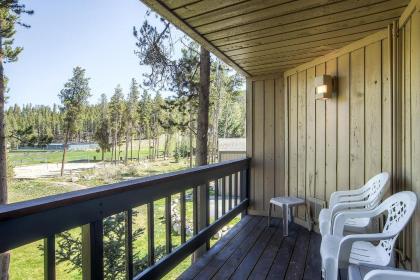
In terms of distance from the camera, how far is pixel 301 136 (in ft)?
12.9

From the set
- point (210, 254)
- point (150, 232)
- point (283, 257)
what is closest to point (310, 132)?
point (283, 257)

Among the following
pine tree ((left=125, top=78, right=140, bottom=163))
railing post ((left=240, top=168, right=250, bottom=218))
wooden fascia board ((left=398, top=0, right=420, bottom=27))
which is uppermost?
pine tree ((left=125, top=78, right=140, bottom=163))

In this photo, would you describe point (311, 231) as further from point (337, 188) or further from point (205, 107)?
point (205, 107)

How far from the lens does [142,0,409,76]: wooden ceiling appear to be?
213 centimetres

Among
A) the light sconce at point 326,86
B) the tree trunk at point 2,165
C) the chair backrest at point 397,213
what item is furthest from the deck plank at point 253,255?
the tree trunk at point 2,165

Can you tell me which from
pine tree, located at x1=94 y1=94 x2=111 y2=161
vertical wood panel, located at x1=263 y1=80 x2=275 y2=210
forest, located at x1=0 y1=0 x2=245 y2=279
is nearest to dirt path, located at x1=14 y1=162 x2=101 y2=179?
forest, located at x1=0 y1=0 x2=245 y2=279

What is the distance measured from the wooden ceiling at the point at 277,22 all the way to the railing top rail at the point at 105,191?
49.9 inches

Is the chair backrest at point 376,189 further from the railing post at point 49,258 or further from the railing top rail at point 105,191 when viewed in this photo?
the railing post at point 49,258

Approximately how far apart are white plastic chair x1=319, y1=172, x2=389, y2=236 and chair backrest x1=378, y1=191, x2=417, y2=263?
1.06 feet

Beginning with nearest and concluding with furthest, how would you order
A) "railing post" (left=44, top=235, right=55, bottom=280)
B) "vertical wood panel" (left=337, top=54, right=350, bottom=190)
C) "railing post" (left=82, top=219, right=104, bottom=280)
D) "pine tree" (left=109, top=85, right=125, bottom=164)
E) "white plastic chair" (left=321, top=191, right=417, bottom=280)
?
"railing post" (left=44, top=235, right=55, bottom=280) → "railing post" (left=82, top=219, right=104, bottom=280) → "white plastic chair" (left=321, top=191, right=417, bottom=280) → "vertical wood panel" (left=337, top=54, right=350, bottom=190) → "pine tree" (left=109, top=85, right=125, bottom=164)

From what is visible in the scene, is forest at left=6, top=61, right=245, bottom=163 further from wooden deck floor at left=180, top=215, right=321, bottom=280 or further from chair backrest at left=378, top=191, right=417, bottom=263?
chair backrest at left=378, top=191, right=417, bottom=263

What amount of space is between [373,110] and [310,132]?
1.00 m

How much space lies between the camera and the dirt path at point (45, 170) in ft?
72.5

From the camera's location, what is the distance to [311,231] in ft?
12.0
